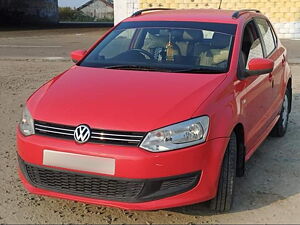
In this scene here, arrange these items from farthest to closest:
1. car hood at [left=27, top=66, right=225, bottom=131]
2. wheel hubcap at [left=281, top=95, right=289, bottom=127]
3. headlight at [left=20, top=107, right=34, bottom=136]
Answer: wheel hubcap at [left=281, top=95, right=289, bottom=127]
headlight at [left=20, top=107, right=34, bottom=136]
car hood at [left=27, top=66, right=225, bottom=131]

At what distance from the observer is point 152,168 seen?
3191mm

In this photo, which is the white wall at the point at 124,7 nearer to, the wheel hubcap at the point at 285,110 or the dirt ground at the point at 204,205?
the dirt ground at the point at 204,205

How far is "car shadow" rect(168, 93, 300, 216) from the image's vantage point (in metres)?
3.86

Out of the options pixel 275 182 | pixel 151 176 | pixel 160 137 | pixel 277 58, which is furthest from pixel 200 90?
pixel 277 58

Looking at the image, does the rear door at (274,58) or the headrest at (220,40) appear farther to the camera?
the rear door at (274,58)

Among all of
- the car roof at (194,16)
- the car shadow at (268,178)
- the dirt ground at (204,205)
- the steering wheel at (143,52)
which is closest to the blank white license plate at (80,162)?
the dirt ground at (204,205)

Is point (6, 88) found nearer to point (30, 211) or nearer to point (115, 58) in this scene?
point (115, 58)

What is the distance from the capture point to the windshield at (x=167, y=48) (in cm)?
424

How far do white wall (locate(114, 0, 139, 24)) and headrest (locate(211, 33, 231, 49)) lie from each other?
17.0 meters

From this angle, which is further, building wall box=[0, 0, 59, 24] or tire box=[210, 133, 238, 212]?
building wall box=[0, 0, 59, 24]

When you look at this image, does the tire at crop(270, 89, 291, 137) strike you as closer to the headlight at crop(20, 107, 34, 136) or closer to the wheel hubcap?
the wheel hubcap

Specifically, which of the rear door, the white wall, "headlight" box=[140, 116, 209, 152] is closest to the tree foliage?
the white wall

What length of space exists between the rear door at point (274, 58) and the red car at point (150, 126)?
2.21 ft

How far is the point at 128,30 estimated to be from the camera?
4.96 meters
